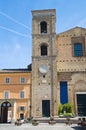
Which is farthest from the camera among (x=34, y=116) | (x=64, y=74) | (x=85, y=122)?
(x=64, y=74)

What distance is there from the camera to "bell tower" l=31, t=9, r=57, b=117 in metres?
34.9

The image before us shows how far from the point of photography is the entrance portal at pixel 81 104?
115 feet

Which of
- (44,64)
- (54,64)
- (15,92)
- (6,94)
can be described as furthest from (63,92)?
(6,94)

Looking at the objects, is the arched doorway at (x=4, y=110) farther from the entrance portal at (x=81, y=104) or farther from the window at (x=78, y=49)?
the window at (x=78, y=49)

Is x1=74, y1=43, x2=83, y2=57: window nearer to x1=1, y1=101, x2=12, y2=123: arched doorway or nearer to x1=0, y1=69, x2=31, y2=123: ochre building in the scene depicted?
x1=0, y1=69, x2=31, y2=123: ochre building

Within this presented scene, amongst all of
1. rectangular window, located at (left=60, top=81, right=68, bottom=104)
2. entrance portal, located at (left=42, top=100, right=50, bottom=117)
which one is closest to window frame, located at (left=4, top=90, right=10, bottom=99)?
entrance portal, located at (left=42, top=100, right=50, bottom=117)

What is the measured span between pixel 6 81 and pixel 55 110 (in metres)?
8.60

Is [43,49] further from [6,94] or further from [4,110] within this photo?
[4,110]

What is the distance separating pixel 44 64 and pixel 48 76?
1979 mm

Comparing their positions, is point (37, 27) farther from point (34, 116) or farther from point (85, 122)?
point (85, 122)

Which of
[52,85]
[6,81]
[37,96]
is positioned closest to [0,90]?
[6,81]

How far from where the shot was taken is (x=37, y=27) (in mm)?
38406

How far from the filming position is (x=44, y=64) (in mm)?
36656

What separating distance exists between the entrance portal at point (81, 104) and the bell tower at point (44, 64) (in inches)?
143
